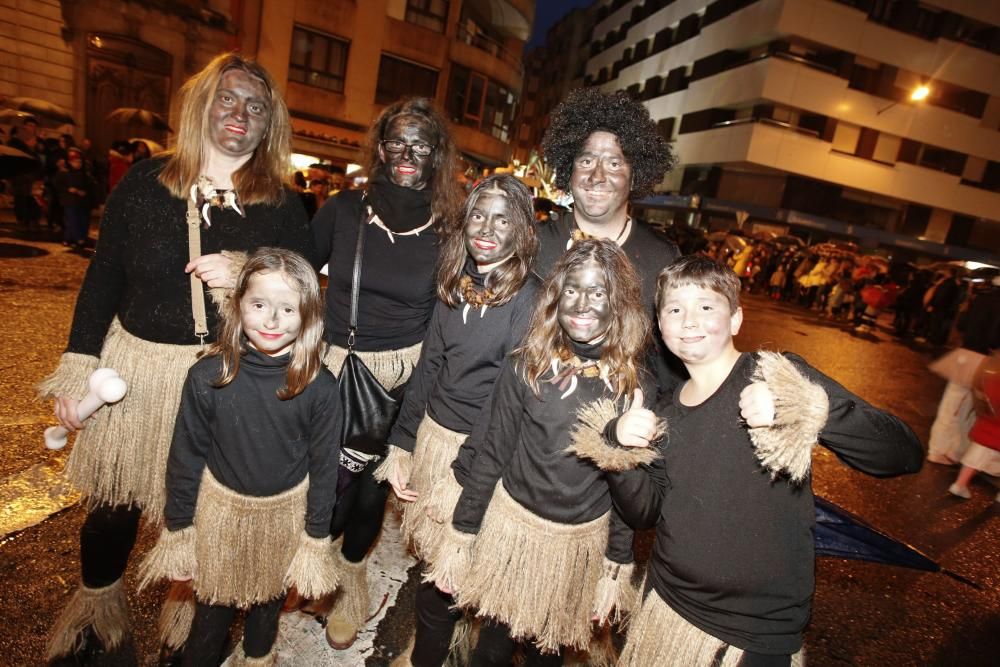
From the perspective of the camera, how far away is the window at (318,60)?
21.1m

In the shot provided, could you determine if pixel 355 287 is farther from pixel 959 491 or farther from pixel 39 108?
pixel 39 108

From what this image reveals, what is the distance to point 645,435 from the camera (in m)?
1.61

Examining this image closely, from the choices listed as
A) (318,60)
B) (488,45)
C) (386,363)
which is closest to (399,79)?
(318,60)

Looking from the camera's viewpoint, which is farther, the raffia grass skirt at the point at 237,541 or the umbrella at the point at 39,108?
the umbrella at the point at 39,108

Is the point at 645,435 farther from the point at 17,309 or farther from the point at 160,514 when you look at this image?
the point at 17,309

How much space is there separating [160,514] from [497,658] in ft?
4.84

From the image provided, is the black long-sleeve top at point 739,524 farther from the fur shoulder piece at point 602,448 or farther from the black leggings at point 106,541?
the black leggings at point 106,541

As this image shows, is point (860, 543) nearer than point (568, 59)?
Yes

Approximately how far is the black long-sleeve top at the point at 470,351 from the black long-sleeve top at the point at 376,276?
0.29 metres

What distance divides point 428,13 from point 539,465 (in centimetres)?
2612

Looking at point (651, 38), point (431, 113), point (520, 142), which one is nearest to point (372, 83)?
point (431, 113)

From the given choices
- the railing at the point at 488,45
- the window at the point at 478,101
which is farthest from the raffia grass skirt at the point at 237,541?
the railing at the point at 488,45

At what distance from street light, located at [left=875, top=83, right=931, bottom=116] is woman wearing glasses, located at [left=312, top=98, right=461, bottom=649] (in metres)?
33.7

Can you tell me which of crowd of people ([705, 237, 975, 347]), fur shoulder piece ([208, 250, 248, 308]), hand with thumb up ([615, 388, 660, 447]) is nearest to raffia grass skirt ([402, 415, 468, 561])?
hand with thumb up ([615, 388, 660, 447])
